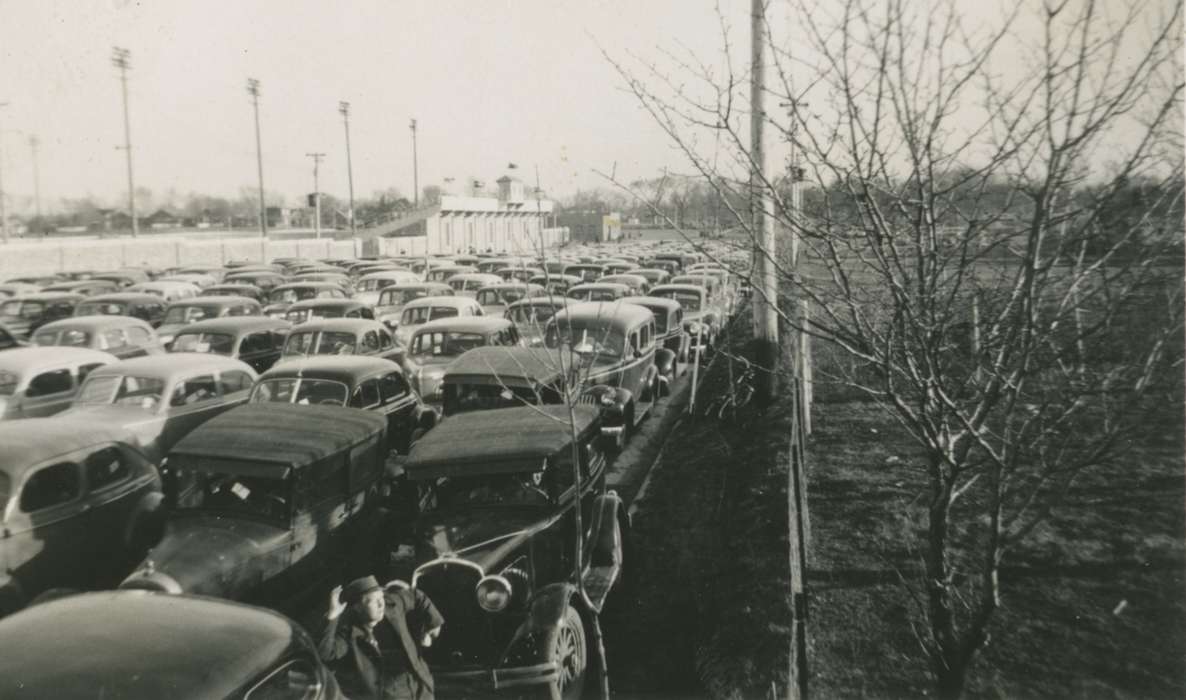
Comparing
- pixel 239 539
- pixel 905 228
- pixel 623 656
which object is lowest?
pixel 623 656

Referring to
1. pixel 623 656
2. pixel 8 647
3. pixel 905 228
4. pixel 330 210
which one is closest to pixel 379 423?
pixel 623 656

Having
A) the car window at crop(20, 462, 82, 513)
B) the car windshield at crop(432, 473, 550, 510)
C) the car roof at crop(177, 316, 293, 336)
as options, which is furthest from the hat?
the car roof at crop(177, 316, 293, 336)

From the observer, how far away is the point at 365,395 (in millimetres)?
9422

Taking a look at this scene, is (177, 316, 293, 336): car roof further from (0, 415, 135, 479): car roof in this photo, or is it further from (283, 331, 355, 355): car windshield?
(0, 415, 135, 479): car roof

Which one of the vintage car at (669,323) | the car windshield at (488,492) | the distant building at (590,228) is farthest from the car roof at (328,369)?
the distant building at (590,228)

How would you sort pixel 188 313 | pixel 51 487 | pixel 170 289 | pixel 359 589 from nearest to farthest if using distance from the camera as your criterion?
1. pixel 359 589
2. pixel 51 487
3. pixel 188 313
4. pixel 170 289

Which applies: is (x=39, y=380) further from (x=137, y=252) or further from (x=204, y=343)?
(x=137, y=252)

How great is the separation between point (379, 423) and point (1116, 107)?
6203 mm

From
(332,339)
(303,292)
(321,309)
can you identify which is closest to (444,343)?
(332,339)

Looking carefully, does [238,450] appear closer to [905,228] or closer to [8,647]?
[8,647]

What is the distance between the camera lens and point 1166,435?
29.6ft

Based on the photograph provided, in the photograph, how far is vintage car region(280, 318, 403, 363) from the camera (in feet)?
39.9

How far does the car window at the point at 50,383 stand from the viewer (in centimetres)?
995

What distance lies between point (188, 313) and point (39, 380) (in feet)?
21.3
